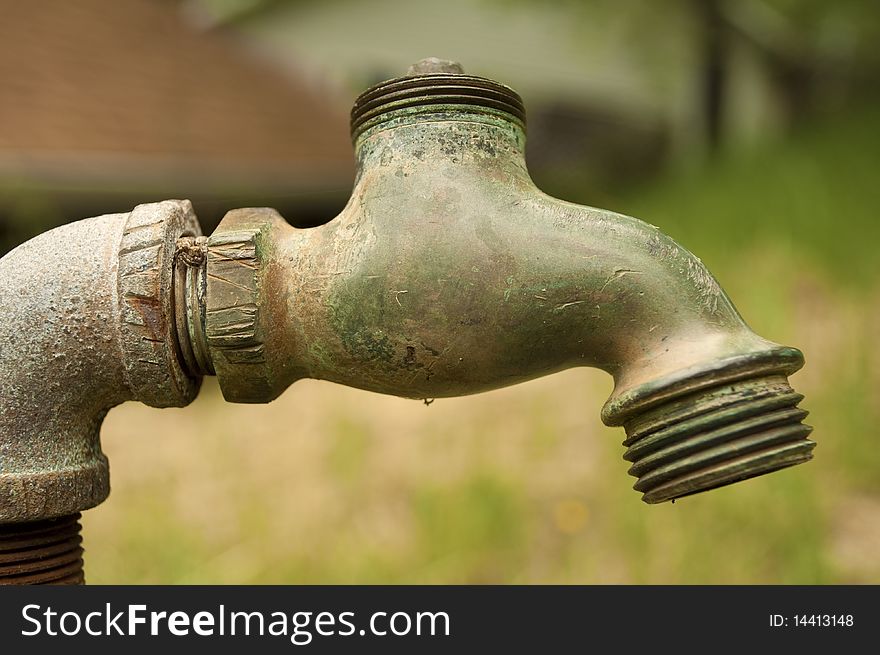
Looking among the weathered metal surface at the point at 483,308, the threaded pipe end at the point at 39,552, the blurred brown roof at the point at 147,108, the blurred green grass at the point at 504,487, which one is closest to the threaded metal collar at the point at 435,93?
the weathered metal surface at the point at 483,308

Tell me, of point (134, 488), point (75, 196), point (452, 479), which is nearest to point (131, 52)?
point (75, 196)

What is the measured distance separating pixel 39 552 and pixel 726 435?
737mm

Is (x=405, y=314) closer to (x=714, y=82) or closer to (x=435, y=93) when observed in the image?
(x=435, y=93)

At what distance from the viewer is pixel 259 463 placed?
123 inches

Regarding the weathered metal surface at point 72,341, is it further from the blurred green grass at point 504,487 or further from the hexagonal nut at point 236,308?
the blurred green grass at point 504,487

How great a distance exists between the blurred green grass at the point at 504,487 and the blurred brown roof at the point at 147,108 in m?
1.25

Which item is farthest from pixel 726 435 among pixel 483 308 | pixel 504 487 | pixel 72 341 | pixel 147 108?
pixel 147 108

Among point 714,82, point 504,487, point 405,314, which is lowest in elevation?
point 405,314

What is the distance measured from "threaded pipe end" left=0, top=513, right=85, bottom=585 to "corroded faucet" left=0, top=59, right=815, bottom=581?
13mm

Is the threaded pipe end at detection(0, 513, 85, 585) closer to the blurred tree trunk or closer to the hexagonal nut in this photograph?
the hexagonal nut

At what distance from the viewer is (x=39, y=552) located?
885mm

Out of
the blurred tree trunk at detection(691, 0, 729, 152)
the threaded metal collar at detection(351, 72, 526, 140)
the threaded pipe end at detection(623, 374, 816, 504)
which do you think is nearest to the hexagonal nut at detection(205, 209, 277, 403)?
the threaded metal collar at detection(351, 72, 526, 140)

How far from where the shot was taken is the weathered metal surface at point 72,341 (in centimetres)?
81

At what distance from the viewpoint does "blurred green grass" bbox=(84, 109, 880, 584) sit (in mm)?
2365
